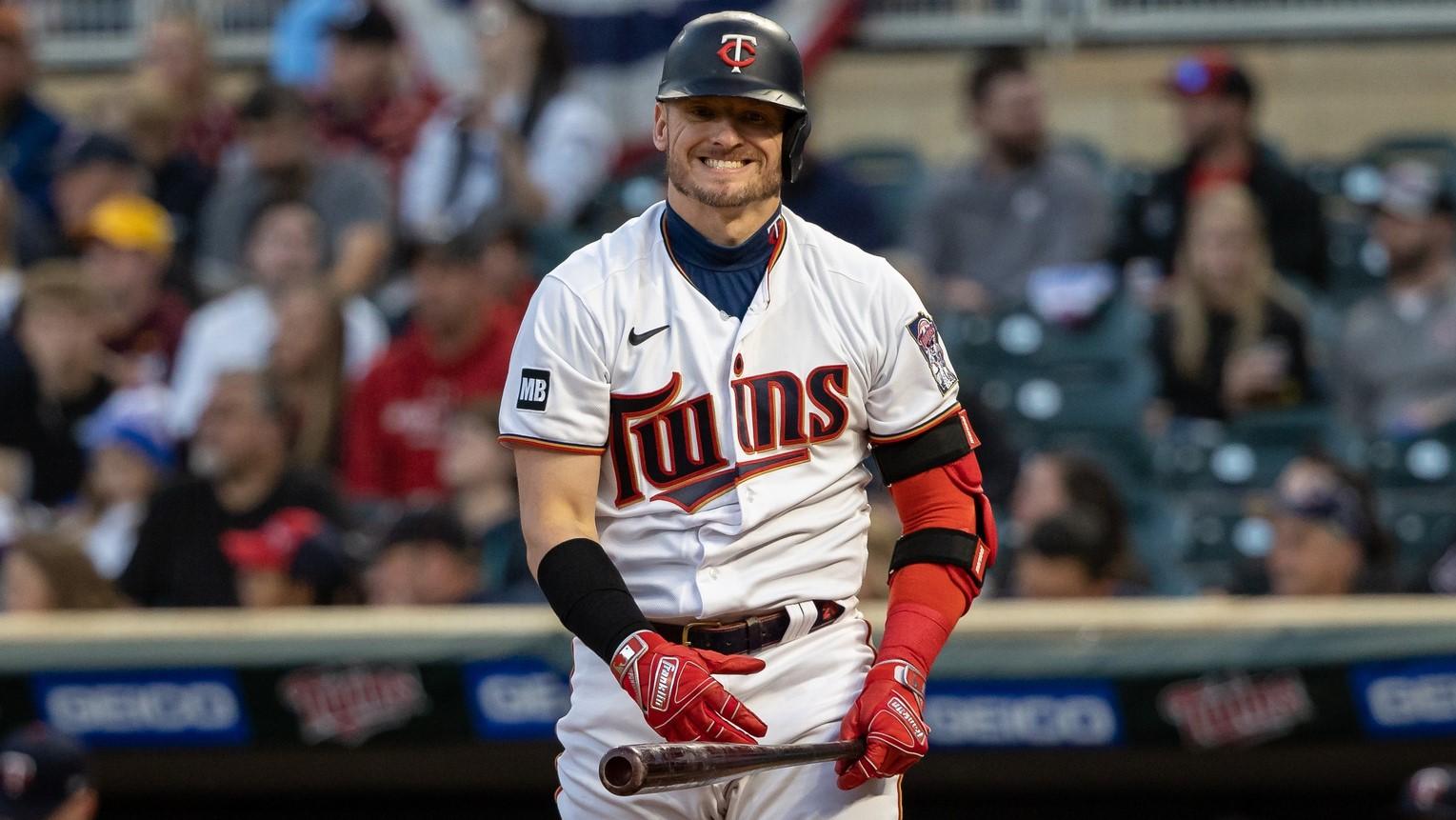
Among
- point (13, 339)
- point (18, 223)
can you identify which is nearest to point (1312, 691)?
point (13, 339)

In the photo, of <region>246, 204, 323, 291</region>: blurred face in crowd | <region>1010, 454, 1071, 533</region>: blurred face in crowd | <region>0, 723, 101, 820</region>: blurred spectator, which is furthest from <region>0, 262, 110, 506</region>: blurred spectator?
<region>1010, 454, 1071, 533</region>: blurred face in crowd

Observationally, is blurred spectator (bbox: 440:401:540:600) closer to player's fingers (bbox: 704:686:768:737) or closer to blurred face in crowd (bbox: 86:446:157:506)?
blurred face in crowd (bbox: 86:446:157:506)

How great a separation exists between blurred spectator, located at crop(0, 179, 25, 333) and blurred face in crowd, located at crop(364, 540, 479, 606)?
232cm

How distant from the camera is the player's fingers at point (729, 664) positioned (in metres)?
2.92

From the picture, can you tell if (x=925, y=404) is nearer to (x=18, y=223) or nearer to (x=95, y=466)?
(x=95, y=466)

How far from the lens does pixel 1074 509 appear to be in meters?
5.60

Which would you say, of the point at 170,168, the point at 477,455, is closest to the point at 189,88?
the point at 170,168

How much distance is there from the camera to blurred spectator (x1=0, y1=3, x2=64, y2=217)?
847 centimetres

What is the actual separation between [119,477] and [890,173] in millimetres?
3183

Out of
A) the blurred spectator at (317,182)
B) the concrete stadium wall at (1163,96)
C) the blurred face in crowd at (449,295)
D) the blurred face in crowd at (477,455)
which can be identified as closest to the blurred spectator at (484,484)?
the blurred face in crowd at (477,455)

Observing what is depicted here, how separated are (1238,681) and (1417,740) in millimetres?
436

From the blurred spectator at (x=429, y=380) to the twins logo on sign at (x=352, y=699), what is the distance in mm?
1424

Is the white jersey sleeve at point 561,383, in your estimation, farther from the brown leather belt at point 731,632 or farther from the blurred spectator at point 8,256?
the blurred spectator at point 8,256

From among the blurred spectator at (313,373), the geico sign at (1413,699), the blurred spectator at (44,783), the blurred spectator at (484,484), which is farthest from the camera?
the blurred spectator at (313,373)
